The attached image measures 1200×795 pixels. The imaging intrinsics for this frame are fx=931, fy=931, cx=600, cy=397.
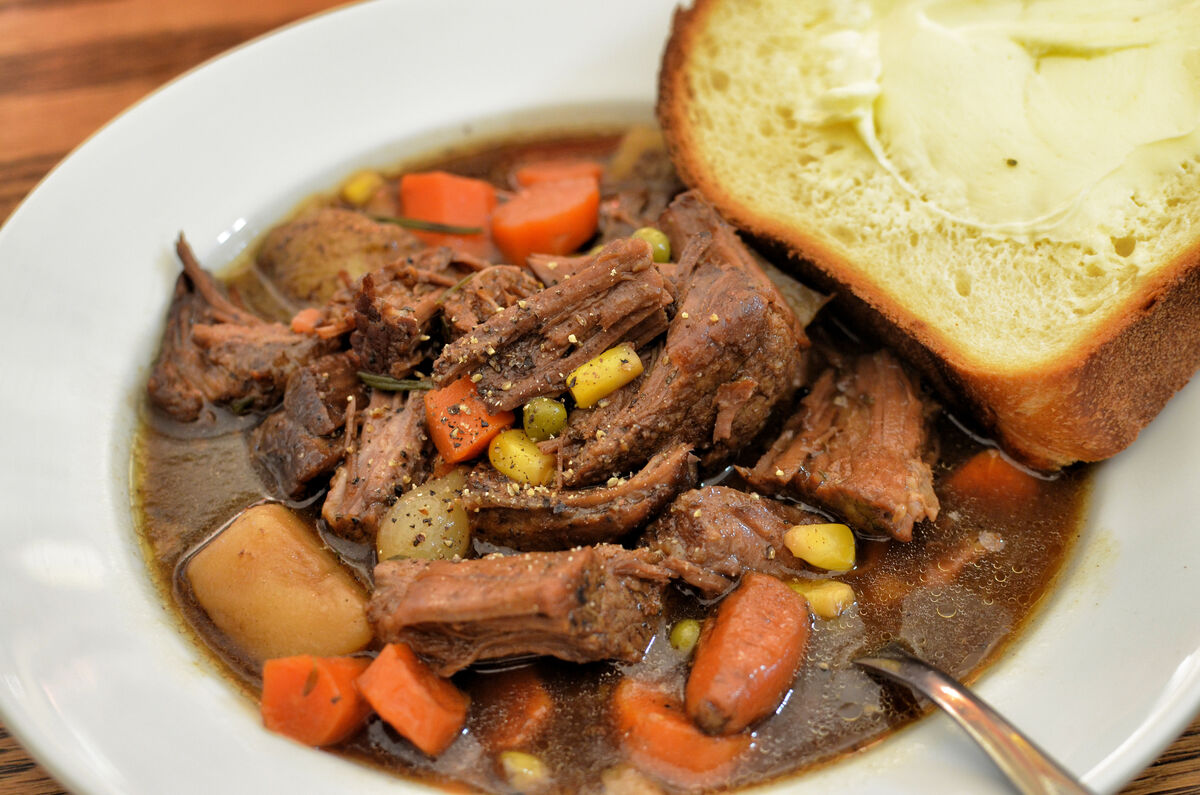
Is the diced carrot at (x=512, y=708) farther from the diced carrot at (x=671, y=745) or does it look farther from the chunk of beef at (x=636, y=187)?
the chunk of beef at (x=636, y=187)

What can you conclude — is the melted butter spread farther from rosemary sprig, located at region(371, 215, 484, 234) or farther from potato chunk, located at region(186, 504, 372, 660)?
potato chunk, located at region(186, 504, 372, 660)

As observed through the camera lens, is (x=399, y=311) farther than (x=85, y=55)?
No

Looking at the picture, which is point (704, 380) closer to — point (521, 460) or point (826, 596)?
point (521, 460)

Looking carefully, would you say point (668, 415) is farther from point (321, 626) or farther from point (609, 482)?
point (321, 626)

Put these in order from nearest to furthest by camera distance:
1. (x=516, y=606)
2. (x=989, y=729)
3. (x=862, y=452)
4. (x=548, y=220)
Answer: (x=989, y=729)
(x=516, y=606)
(x=862, y=452)
(x=548, y=220)

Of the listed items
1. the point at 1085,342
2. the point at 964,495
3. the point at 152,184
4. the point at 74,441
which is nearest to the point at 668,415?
the point at 964,495

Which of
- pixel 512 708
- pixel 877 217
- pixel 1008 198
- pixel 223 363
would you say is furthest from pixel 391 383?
pixel 1008 198

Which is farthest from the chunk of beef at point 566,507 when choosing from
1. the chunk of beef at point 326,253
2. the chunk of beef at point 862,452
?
the chunk of beef at point 326,253
